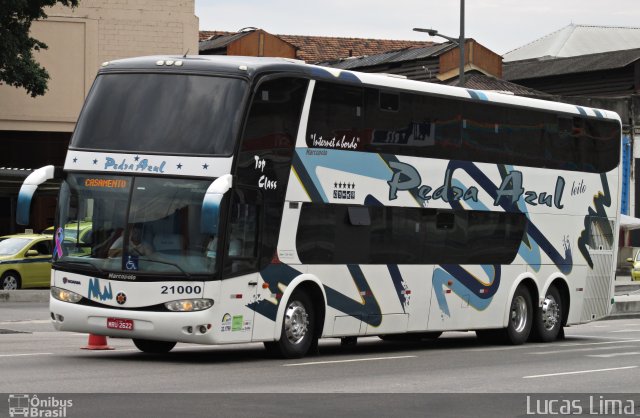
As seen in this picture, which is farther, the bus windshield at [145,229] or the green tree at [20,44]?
the green tree at [20,44]

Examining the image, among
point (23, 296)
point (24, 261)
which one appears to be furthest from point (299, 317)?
point (24, 261)

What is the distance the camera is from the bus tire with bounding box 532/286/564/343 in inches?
970

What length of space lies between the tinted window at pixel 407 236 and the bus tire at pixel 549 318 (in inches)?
58.2

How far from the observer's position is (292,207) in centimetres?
1906

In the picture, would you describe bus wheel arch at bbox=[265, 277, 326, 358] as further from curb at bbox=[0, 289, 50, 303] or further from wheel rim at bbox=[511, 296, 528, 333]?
curb at bbox=[0, 289, 50, 303]

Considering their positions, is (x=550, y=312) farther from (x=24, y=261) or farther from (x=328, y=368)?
(x=24, y=261)

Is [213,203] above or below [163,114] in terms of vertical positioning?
below

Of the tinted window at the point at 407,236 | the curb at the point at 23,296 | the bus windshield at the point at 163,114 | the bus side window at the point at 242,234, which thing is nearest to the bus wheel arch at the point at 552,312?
the tinted window at the point at 407,236

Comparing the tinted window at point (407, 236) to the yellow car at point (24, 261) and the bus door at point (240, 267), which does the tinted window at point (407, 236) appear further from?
the yellow car at point (24, 261)

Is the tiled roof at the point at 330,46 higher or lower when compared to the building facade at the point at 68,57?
higher

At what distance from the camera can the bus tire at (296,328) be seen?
18.9m

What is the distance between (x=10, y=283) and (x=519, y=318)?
717 inches
